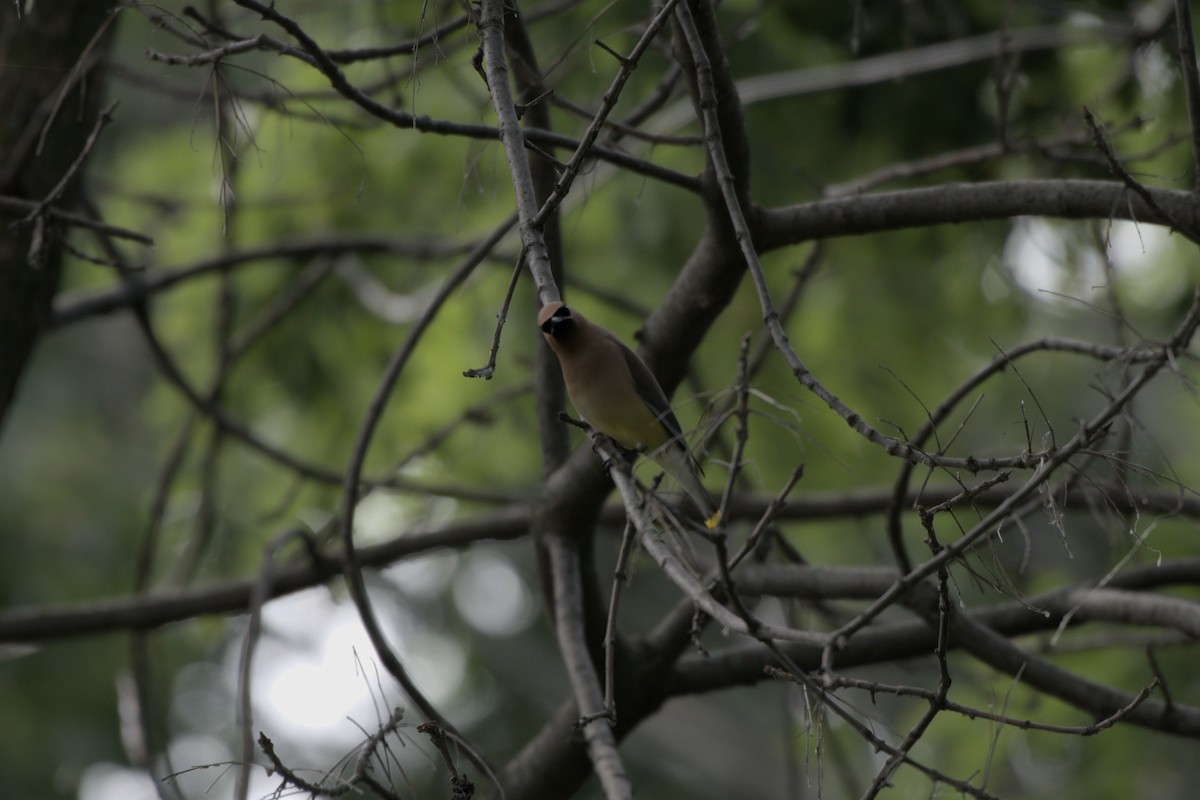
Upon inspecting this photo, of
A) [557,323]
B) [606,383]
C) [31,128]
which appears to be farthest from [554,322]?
[31,128]

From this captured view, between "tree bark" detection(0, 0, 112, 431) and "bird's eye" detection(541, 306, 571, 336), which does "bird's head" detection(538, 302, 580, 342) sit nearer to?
"bird's eye" detection(541, 306, 571, 336)

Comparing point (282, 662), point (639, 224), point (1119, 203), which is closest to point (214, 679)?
point (282, 662)

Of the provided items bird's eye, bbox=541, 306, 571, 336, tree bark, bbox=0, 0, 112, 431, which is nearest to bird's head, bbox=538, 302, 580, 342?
bird's eye, bbox=541, 306, 571, 336

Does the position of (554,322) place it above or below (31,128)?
below

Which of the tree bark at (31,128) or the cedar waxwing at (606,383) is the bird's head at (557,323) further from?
the tree bark at (31,128)

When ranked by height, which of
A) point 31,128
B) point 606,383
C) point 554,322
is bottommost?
point 554,322

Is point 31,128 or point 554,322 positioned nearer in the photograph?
point 554,322

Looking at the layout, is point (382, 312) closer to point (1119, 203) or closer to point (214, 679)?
point (1119, 203)

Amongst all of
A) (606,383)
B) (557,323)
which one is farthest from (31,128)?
(606,383)

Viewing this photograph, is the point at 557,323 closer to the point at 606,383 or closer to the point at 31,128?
the point at 606,383

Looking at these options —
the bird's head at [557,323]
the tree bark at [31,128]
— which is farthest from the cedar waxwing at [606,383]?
the tree bark at [31,128]

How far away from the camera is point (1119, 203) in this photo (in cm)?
337

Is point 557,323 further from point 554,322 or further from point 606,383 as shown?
point 606,383

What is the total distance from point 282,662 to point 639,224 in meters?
8.74
